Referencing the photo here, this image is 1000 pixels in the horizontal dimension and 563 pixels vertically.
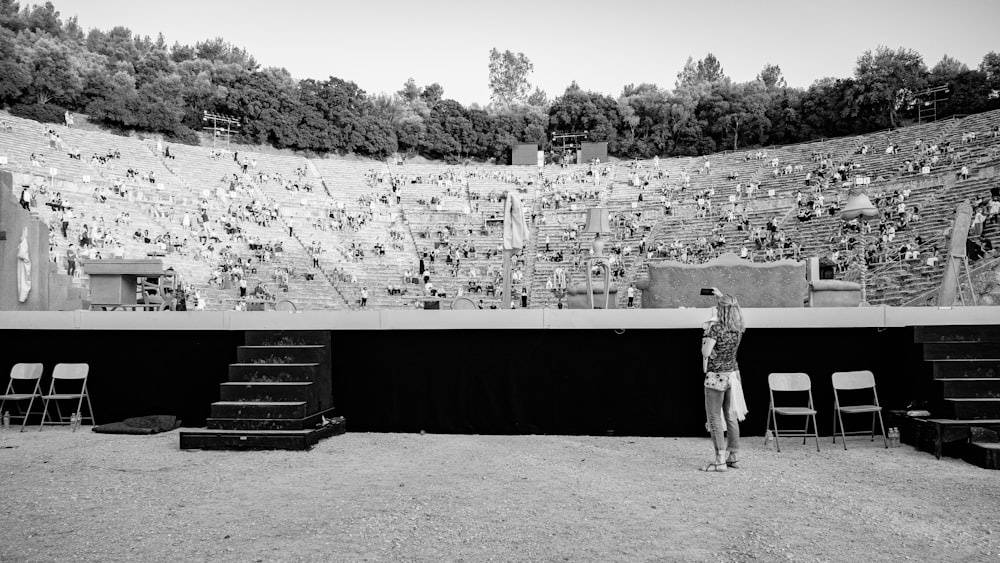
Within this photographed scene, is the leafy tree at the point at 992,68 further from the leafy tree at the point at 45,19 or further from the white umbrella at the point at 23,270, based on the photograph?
the leafy tree at the point at 45,19

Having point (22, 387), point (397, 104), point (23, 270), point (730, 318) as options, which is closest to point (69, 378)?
point (22, 387)

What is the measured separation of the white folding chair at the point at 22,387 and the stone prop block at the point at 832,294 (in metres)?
9.52

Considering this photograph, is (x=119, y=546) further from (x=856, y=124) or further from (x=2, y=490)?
(x=856, y=124)

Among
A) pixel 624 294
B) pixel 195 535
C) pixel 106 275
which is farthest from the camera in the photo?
pixel 624 294

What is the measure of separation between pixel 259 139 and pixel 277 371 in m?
62.2

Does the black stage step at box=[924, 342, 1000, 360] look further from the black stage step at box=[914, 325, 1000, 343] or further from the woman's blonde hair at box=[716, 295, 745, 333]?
the woman's blonde hair at box=[716, 295, 745, 333]

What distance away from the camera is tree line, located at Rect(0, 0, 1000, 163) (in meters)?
57.0

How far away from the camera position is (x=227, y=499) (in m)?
5.63

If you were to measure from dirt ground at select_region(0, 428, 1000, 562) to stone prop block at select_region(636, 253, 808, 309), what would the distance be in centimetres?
177

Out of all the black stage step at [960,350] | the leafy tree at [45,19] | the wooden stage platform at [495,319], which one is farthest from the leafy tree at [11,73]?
the black stage step at [960,350]

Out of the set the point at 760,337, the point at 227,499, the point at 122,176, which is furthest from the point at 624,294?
the point at 122,176

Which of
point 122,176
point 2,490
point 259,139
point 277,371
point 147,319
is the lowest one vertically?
point 2,490

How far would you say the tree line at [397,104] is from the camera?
57.0m

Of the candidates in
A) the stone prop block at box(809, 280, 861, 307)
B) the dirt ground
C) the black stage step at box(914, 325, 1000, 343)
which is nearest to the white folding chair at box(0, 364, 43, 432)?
the dirt ground
